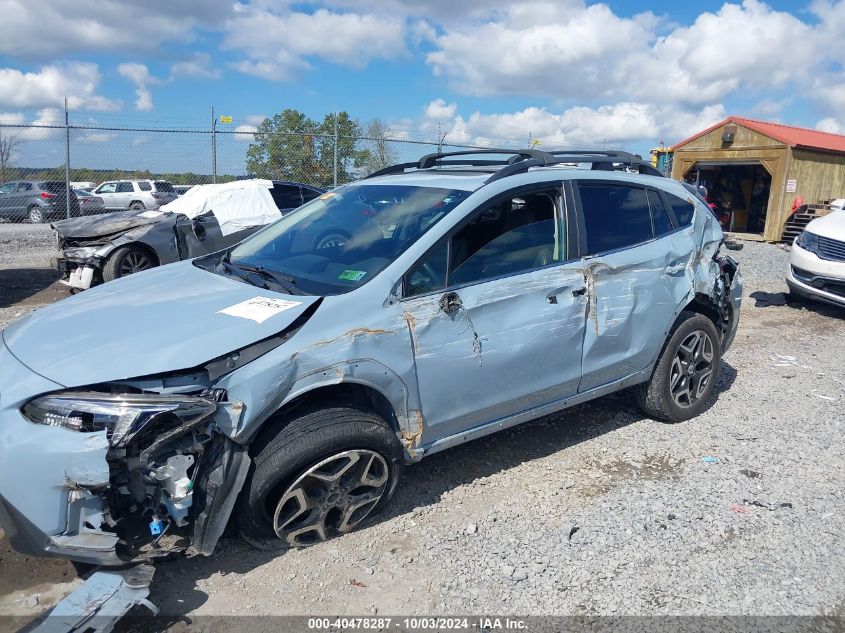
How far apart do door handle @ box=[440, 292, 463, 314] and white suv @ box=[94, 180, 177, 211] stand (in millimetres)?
22275

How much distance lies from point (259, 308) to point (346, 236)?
0.89 meters

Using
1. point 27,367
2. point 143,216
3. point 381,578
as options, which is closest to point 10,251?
point 143,216

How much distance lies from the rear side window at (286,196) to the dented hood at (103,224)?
1938 mm

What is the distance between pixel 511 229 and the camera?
12.2ft

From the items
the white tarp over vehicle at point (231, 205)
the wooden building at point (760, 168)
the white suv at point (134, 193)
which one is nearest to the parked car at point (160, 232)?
the white tarp over vehicle at point (231, 205)

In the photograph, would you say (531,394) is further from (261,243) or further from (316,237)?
(261,243)

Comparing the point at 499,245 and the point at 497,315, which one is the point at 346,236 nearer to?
the point at 499,245

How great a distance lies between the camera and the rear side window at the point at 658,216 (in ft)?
14.8

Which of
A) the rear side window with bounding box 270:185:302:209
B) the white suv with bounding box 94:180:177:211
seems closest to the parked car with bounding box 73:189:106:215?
the white suv with bounding box 94:180:177:211

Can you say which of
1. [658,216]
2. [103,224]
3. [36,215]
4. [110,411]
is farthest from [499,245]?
[36,215]

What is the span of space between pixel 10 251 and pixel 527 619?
1369 centimetres

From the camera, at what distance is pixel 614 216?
13.9 feet

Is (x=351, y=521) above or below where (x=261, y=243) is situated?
below

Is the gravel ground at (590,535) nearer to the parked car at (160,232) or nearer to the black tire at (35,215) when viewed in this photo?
the parked car at (160,232)
